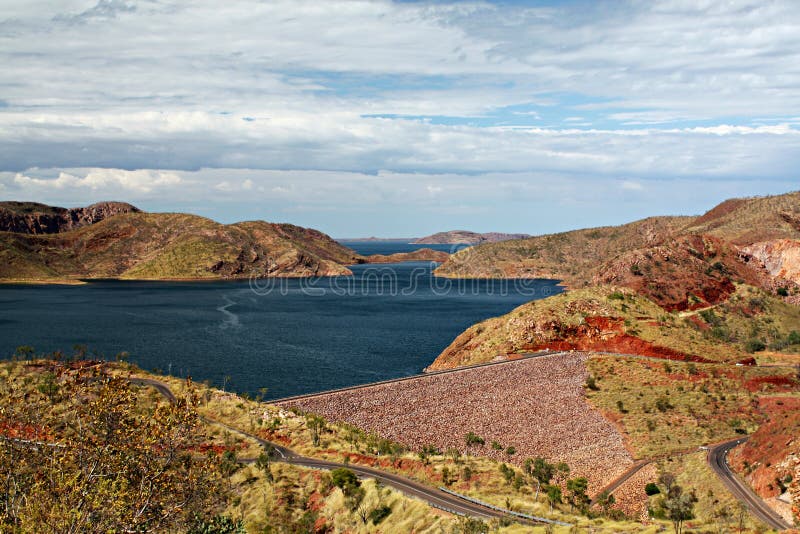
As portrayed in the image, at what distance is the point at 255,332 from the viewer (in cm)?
12562

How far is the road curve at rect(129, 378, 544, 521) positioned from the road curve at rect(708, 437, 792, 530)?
15600mm

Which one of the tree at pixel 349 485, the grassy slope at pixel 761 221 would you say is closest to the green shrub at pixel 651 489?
the tree at pixel 349 485

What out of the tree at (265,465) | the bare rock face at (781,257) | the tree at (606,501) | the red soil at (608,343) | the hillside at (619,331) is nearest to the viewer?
the tree at (606,501)

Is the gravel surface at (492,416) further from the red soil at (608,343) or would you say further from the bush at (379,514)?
the red soil at (608,343)

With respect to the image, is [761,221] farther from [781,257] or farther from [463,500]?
[463,500]

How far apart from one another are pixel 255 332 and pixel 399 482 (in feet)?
311

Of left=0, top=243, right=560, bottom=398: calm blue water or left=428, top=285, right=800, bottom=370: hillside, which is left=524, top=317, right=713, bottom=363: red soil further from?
left=0, top=243, right=560, bottom=398: calm blue water

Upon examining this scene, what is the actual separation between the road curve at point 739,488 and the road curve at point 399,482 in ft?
51.2

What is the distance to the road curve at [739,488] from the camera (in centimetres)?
3278

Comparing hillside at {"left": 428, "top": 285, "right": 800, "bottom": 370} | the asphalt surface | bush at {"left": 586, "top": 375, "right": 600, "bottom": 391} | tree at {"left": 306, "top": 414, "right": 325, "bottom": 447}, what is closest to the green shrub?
the asphalt surface

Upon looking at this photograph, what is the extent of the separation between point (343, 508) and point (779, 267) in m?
118

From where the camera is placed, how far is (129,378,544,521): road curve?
104ft

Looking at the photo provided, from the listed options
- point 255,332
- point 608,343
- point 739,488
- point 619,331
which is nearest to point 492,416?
point 739,488

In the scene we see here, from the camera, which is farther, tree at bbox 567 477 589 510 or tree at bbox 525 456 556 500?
tree at bbox 525 456 556 500
